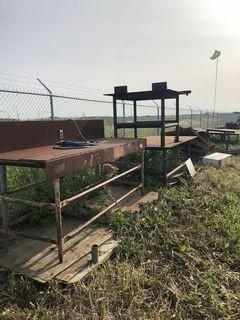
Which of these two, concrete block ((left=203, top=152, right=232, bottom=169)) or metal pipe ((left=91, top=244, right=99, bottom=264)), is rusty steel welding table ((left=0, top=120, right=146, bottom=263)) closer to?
metal pipe ((left=91, top=244, right=99, bottom=264))

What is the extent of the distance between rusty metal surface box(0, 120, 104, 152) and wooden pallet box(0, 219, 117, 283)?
1.22m

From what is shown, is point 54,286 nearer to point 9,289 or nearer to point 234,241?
point 9,289

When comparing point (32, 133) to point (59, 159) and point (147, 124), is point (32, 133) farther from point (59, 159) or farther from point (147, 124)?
point (147, 124)

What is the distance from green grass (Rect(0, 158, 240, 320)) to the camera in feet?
9.16

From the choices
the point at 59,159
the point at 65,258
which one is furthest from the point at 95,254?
the point at 59,159

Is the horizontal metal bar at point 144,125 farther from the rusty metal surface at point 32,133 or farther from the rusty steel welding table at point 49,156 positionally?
the rusty metal surface at point 32,133

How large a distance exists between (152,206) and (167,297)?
6.83 feet

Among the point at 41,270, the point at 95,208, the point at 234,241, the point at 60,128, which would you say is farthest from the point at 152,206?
the point at 41,270

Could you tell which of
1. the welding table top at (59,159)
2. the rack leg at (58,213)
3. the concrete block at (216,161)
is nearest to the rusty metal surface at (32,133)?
the welding table top at (59,159)

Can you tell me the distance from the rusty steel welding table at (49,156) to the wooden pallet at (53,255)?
171mm

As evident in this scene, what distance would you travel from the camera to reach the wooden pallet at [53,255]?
311 centimetres

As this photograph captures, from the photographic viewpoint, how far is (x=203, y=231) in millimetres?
4289

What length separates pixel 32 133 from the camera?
4.11 meters

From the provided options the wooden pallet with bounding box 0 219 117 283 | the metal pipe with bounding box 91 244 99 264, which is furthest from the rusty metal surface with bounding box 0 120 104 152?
the metal pipe with bounding box 91 244 99 264
